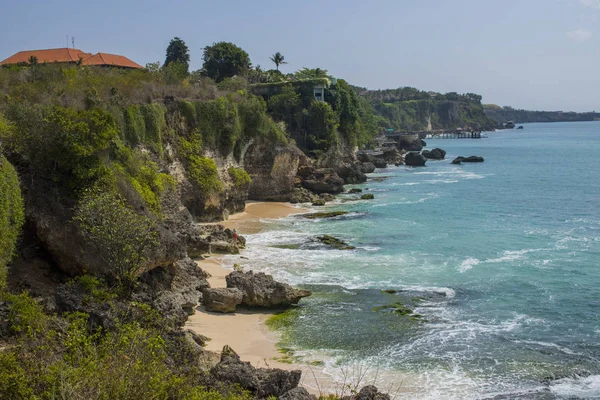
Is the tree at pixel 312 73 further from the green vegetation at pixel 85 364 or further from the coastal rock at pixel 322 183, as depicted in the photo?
the green vegetation at pixel 85 364

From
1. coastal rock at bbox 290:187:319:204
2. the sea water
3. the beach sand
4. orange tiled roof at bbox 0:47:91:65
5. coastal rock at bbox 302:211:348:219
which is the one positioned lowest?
the sea water

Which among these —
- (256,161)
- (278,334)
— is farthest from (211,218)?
(278,334)

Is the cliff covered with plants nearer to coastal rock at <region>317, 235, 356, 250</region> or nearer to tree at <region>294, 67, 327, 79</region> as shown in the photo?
tree at <region>294, 67, 327, 79</region>

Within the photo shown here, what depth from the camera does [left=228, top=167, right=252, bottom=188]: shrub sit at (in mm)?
44250

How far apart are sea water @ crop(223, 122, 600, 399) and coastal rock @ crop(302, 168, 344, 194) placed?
3756 mm

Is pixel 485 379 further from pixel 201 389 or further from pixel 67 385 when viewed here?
pixel 67 385

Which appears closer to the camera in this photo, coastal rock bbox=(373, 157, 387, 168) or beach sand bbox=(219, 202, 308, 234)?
beach sand bbox=(219, 202, 308, 234)

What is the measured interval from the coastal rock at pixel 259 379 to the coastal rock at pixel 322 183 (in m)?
41.5

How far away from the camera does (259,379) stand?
596 inches

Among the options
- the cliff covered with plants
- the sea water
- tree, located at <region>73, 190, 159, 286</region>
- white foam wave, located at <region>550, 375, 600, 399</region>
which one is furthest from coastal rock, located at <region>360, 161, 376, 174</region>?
the cliff covered with plants

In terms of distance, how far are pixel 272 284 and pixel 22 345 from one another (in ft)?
38.8

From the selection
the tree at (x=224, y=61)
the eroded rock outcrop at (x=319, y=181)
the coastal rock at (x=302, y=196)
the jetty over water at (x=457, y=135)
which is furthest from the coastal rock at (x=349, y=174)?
the jetty over water at (x=457, y=135)

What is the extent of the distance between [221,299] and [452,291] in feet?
34.2

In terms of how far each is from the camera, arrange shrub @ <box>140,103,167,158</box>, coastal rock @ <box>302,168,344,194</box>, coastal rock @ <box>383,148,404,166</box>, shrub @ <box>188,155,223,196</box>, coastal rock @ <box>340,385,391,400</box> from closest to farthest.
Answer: coastal rock @ <box>340,385,391,400</box> → shrub @ <box>140,103,167,158</box> → shrub @ <box>188,155,223,196</box> → coastal rock @ <box>302,168,344,194</box> → coastal rock @ <box>383,148,404,166</box>
